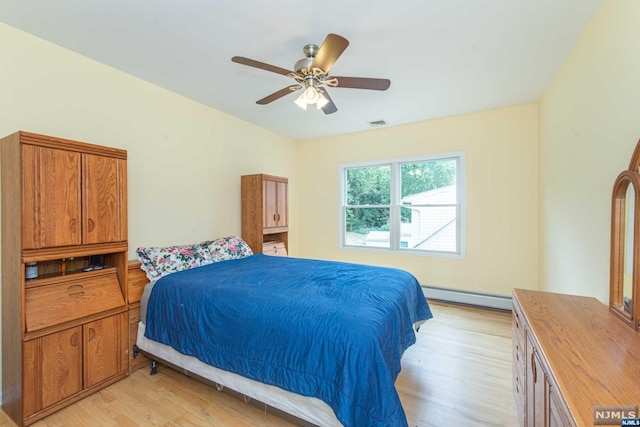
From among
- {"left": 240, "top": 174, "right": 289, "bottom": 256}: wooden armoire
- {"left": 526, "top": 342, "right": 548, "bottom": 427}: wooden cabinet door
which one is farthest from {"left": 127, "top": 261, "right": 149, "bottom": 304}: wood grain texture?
{"left": 526, "top": 342, "right": 548, "bottom": 427}: wooden cabinet door

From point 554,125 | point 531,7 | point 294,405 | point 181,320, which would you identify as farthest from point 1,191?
point 554,125

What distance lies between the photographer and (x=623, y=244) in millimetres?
1416

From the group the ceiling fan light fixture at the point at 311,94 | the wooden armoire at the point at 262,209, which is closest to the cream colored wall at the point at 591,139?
the ceiling fan light fixture at the point at 311,94

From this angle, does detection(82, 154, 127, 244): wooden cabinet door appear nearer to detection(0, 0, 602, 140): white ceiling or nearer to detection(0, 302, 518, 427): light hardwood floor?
detection(0, 0, 602, 140): white ceiling

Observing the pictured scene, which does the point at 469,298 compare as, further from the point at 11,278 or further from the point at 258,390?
the point at 11,278

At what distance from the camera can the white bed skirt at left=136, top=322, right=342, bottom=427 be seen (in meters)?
1.58

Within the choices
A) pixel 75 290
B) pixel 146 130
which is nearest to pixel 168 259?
pixel 75 290

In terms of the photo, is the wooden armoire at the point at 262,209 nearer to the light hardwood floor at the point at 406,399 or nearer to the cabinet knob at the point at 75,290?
the light hardwood floor at the point at 406,399

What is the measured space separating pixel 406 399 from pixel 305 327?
1104mm

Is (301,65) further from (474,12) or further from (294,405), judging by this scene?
(294,405)

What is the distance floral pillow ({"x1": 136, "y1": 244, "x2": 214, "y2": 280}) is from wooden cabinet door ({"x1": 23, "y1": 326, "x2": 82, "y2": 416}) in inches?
26.9

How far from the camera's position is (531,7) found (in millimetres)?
1866

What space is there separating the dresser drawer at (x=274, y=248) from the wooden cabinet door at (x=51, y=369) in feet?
7.44

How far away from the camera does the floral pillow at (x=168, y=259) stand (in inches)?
103
